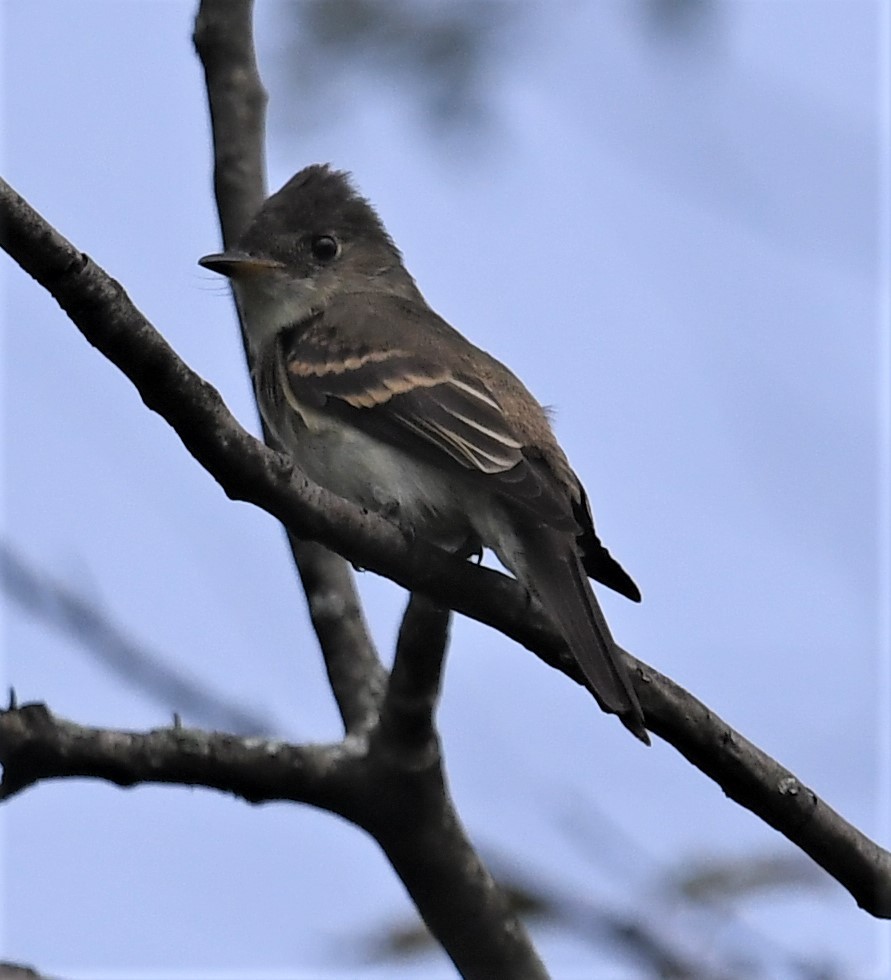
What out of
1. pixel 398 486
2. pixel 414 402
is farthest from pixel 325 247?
pixel 398 486

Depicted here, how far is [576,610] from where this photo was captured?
3.40 m

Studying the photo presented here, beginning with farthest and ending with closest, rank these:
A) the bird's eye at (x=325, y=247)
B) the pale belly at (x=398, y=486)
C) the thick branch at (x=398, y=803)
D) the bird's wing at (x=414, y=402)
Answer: the bird's eye at (x=325, y=247)
the pale belly at (x=398, y=486)
the bird's wing at (x=414, y=402)
the thick branch at (x=398, y=803)

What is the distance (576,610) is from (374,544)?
A: 474mm

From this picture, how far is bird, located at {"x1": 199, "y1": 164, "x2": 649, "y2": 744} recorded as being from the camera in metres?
3.71

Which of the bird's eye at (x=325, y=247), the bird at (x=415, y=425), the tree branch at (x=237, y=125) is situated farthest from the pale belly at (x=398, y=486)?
the bird's eye at (x=325, y=247)

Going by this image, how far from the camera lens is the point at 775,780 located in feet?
10.5

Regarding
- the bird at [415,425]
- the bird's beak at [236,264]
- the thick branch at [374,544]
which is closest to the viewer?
the thick branch at [374,544]

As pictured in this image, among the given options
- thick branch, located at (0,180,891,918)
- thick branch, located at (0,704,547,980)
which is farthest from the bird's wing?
thick branch, located at (0,704,547,980)

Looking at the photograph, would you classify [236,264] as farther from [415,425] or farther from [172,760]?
[172,760]

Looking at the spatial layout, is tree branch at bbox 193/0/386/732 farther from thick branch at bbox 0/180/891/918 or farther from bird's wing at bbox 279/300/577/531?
thick branch at bbox 0/180/891/918

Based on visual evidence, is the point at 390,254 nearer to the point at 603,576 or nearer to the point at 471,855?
the point at 603,576

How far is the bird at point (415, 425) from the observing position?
3.71 meters

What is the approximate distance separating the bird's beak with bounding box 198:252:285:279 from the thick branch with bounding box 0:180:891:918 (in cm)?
168

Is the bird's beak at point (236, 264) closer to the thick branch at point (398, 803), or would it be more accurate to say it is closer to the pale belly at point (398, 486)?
the pale belly at point (398, 486)
